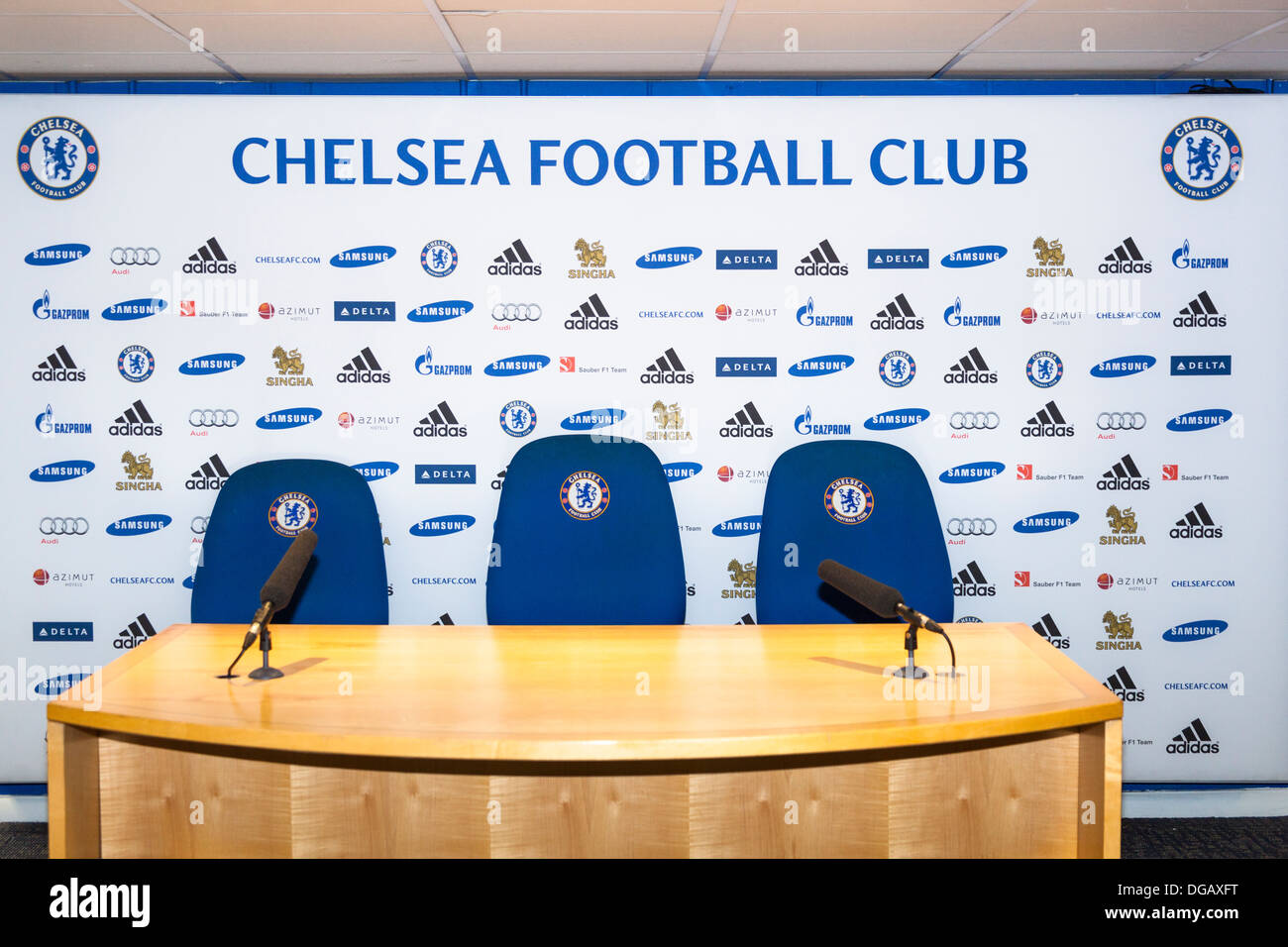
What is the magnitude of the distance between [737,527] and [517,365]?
933 millimetres

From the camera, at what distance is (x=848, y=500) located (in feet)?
7.22

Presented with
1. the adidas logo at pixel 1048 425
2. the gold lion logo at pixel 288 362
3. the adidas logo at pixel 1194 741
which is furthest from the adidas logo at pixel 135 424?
the adidas logo at pixel 1194 741

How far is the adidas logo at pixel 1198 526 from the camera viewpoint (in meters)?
2.88

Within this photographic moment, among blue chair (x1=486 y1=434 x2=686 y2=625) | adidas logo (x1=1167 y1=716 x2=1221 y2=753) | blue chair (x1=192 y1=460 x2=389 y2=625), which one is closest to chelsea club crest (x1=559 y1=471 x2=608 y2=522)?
blue chair (x1=486 y1=434 x2=686 y2=625)

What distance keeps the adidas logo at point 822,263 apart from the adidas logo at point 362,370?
145 cm

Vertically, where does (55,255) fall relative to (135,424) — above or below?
above

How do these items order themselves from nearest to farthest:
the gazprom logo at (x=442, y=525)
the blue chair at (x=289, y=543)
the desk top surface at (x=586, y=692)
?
the desk top surface at (x=586, y=692), the blue chair at (x=289, y=543), the gazprom logo at (x=442, y=525)

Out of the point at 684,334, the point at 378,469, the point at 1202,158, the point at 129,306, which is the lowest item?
the point at 378,469

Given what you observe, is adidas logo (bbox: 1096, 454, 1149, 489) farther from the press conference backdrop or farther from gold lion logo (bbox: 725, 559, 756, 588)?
gold lion logo (bbox: 725, 559, 756, 588)

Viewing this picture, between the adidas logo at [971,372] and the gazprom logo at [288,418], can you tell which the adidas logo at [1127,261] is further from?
the gazprom logo at [288,418]

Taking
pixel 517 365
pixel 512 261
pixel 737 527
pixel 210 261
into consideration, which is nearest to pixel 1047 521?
pixel 737 527

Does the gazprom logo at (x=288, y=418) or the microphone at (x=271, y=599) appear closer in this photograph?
the microphone at (x=271, y=599)

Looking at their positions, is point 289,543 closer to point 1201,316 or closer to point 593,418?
point 593,418

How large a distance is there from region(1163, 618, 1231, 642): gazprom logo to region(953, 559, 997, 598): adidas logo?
620 millimetres
